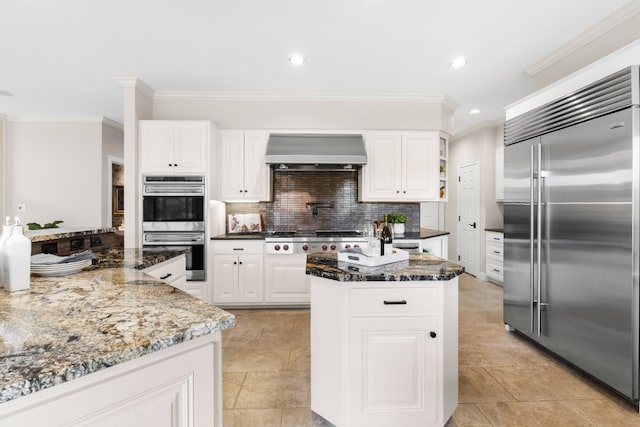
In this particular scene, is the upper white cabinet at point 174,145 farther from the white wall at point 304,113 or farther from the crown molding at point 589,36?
the crown molding at point 589,36

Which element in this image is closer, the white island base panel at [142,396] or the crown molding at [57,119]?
the white island base panel at [142,396]

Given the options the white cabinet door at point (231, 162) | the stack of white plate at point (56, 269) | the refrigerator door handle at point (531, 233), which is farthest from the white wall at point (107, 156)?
the refrigerator door handle at point (531, 233)

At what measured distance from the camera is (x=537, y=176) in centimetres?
271

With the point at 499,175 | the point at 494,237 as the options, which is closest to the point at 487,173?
the point at 499,175

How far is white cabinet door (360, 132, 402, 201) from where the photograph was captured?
4230 millimetres

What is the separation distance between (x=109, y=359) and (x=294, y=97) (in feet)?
12.9

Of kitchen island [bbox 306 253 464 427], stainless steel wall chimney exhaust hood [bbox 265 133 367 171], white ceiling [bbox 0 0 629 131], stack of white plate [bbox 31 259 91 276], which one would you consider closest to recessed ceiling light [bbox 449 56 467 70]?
white ceiling [bbox 0 0 629 131]

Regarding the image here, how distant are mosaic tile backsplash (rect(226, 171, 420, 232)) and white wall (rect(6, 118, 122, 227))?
9.44ft

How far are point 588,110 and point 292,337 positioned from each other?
3.00m

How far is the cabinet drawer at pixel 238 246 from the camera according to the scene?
390 centimetres

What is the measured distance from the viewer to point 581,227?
90.8 inches

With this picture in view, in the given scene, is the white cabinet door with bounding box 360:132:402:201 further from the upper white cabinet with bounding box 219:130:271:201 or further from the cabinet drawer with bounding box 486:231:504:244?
the cabinet drawer with bounding box 486:231:504:244

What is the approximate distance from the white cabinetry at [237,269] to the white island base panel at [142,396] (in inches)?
113

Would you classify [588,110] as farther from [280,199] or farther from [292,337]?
[280,199]
